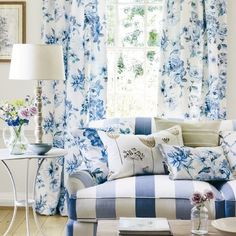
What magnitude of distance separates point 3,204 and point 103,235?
252cm

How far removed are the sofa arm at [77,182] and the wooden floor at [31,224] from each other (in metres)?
0.86

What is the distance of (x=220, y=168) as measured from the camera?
11.3 ft

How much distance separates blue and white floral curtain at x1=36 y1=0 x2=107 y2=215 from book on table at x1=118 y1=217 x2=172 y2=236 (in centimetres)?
195

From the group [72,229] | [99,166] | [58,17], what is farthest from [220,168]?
[58,17]

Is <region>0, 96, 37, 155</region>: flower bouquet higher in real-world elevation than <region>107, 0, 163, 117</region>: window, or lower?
lower

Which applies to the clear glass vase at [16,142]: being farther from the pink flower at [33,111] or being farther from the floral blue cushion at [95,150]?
the floral blue cushion at [95,150]

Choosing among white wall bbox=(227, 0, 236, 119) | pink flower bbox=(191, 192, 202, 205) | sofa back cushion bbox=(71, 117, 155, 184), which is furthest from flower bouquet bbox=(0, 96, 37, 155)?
white wall bbox=(227, 0, 236, 119)

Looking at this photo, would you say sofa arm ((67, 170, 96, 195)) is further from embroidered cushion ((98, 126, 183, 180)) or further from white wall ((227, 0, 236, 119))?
white wall ((227, 0, 236, 119))

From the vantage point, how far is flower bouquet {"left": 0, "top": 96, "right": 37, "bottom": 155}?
349cm

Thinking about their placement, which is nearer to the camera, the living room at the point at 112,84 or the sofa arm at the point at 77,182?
the sofa arm at the point at 77,182

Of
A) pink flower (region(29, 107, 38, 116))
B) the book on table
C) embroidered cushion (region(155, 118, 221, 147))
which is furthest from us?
embroidered cushion (region(155, 118, 221, 147))

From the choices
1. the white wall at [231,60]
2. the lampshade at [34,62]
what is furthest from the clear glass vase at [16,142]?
the white wall at [231,60]

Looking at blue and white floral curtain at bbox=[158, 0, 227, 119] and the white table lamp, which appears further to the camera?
blue and white floral curtain at bbox=[158, 0, 227, 119]

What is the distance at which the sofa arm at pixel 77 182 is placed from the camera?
322 cm
